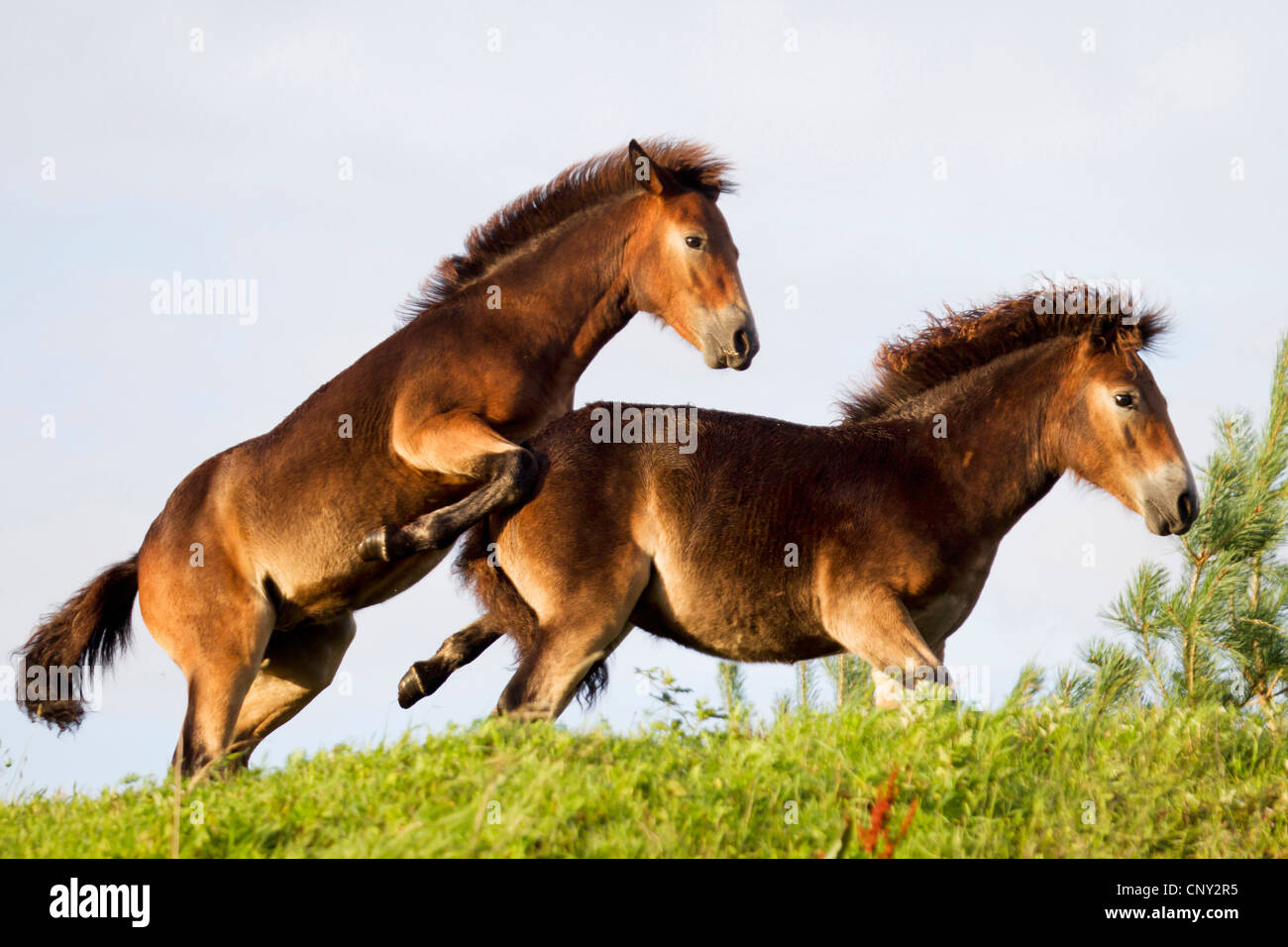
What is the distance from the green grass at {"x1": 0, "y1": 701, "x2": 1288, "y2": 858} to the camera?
18.3 ft

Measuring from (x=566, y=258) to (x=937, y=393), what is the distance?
2.41 m

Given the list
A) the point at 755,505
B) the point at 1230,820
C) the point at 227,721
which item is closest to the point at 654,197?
the point at 755,505

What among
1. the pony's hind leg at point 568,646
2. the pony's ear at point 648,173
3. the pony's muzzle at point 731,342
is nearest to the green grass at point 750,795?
the pony's hind leg at point 568,646

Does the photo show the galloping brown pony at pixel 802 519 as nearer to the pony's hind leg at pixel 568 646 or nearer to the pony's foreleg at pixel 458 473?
the pony's hind leg at pixel 568 646

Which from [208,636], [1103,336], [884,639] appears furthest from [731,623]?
[208,636]

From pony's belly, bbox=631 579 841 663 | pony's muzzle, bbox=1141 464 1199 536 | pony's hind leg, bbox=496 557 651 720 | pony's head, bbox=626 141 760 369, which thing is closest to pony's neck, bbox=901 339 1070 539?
pony's muzzle, bbox=1141 464 1199 536

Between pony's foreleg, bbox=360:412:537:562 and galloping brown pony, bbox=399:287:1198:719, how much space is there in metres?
0.20

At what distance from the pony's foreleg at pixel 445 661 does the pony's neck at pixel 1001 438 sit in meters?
2.85

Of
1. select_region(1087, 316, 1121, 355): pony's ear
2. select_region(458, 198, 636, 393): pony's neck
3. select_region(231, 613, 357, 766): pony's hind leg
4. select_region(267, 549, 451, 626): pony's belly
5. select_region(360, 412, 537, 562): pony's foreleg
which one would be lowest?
select_region(231, 613, 357, 766): pony's hind leg

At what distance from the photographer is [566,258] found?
8.72m

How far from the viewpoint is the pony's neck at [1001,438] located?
26.8 feet

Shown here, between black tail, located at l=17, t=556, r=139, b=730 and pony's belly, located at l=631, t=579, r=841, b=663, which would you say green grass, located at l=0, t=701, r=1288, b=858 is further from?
black tail, located at l=17, t=556, r=139, b=730
